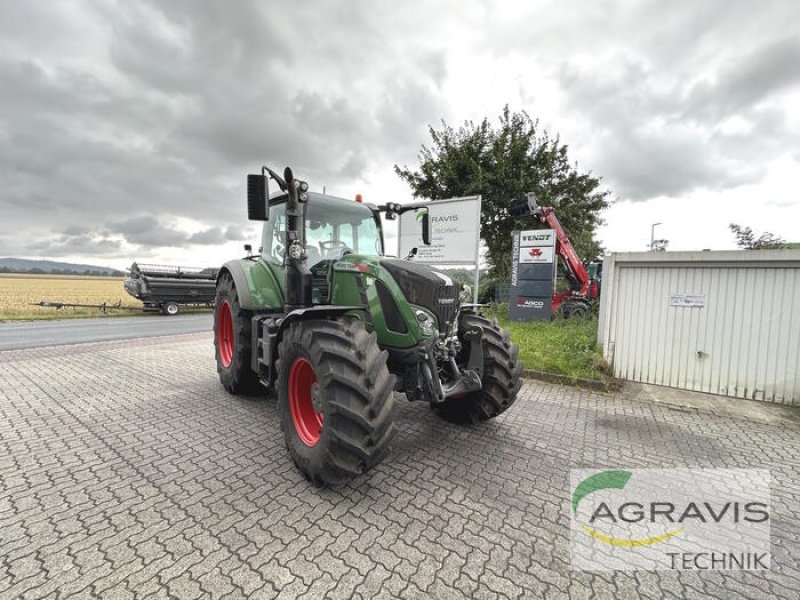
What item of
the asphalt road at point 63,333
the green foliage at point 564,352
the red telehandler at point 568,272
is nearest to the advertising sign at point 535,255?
the red telehandler at point 568,272

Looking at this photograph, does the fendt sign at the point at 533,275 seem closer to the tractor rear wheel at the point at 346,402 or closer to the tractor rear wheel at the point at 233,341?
the tractor rear wheel at the point at 233,341

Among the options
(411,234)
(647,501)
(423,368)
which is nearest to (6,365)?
(423,368)

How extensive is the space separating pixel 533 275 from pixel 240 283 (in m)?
8.25

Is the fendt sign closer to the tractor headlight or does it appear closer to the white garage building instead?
the white garage building

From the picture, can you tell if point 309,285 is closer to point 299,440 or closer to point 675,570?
point 299,440

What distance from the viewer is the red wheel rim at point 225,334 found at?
5230 millimetres

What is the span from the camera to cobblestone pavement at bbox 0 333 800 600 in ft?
6.12

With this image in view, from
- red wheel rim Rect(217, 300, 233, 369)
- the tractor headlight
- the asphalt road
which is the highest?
the tractor headlight

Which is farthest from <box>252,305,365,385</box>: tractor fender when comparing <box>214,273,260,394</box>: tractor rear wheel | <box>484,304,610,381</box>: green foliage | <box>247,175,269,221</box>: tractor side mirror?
<box>484,304,610,381</box>: green foliage

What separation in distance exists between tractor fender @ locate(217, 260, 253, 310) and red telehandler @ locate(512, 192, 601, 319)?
8.38 metres

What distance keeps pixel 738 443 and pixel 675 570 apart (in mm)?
2495

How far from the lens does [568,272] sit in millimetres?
11219

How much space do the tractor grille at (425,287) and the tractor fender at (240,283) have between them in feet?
6.21

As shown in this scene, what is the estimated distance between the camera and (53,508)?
2.38m
